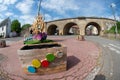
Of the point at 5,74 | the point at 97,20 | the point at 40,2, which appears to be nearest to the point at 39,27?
the point at 40,2

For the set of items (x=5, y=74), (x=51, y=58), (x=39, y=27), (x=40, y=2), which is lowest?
(x=5, y=74)

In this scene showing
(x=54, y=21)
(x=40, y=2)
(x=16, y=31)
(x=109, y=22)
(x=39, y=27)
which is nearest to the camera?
(x=39, y=27)

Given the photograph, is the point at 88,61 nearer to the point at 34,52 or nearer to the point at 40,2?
the point at 34,52

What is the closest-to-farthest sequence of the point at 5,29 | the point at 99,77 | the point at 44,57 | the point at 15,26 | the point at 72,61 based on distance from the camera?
the point at 99,77, the point at 44,57, the point at 72,61, the point at 5,29, the point at 15,26

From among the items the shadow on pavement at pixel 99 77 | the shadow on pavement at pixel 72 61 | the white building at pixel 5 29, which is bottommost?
the shadow on pavement at pixel 99 77

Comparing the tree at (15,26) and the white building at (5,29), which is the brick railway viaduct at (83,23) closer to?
the white building at (5,29)

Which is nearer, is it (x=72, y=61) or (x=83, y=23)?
(x=72, y=61)

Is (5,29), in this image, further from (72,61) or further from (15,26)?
(72,61)

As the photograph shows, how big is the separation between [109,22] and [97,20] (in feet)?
12.4

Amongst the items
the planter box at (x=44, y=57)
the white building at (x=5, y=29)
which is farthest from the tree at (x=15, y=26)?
the planter box at (x=44, y=57)

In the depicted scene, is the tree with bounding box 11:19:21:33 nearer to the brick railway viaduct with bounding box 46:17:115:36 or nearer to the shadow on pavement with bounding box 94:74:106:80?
the brick railway viaduct with bounding box 46:17:115:36

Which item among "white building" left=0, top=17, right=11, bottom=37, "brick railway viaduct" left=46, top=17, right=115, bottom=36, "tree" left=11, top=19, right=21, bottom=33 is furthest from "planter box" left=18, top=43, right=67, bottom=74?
"tree" left=11, top=19, right=21, bottom=33

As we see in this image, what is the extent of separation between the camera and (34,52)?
7.95m

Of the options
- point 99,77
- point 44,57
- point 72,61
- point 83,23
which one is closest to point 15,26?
point 83,23
